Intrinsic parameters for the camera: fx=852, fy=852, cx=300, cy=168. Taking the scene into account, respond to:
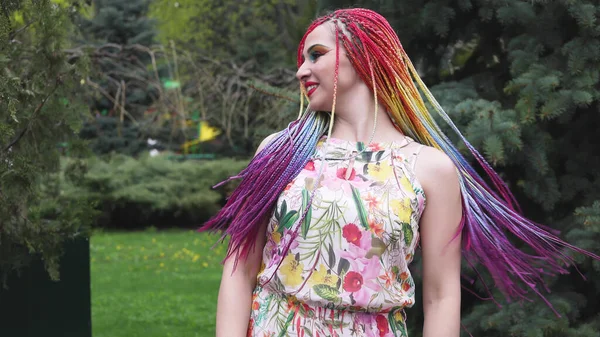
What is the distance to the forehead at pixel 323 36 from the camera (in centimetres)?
Answer: 246

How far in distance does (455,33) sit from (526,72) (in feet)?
2.00

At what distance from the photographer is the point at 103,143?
17438mm

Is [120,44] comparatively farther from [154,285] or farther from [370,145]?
[370,145]

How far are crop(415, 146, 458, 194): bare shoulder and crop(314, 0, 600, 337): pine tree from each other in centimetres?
151

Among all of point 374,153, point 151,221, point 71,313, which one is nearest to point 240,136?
point 151,221

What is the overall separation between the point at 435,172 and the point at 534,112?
5.98 feet

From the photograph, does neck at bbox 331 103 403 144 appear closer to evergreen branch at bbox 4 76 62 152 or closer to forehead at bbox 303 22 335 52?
forehead at bbox 303 22 335 52

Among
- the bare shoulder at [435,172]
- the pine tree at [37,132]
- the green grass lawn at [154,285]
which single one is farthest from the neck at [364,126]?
the green grass lawn at [154,285]

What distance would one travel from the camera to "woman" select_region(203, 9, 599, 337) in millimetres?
2328

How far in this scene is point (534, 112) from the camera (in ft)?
13.4

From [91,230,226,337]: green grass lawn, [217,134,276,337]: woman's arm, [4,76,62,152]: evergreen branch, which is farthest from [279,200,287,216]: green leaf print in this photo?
[91,230,226,337]: green grass lawn

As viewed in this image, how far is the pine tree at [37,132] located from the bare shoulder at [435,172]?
2.11 m

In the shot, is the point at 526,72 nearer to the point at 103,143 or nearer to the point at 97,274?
the point at 97,274

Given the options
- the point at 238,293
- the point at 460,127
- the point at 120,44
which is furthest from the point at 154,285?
the point at 120,44
